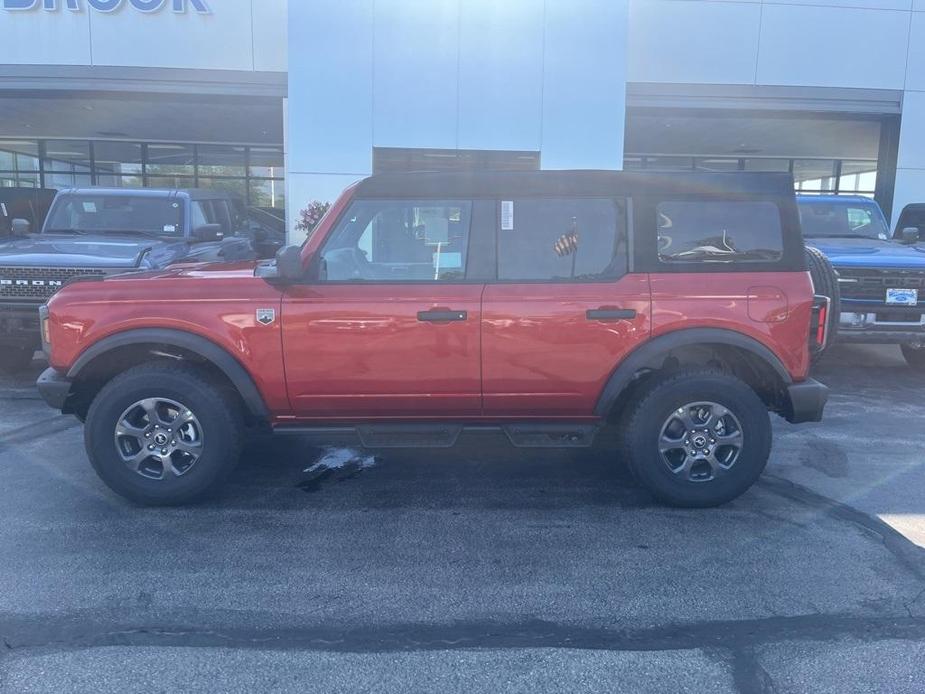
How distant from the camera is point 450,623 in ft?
11.5

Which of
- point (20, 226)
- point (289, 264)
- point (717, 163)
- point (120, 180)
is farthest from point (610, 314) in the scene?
point (120, 180)

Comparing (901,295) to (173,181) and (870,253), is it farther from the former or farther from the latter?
(173,181)

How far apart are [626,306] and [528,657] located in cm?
214

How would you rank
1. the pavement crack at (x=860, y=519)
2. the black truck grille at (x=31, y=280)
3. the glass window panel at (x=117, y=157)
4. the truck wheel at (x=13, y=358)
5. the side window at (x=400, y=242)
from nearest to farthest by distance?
the pavement crack at (x=860, y=519) → the side window at (x=400, y=242) → the black truck grille at (x=31, y=280) → the truck wheel at (x=13, y=358) → the glass window panel at (x=117, y=157)

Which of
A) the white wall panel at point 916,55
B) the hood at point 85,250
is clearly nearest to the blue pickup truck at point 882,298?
the hood at point 85,250

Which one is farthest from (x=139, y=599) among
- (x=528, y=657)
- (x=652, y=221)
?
(x=652, y=221)

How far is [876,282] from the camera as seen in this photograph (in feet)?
27.0

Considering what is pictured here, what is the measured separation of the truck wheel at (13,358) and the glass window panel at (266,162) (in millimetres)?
15220

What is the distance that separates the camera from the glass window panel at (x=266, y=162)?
75.4 ft

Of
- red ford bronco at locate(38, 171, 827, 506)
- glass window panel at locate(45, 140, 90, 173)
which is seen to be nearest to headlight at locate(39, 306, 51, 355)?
red ford bronco at locate(38, 171, 827, 506)

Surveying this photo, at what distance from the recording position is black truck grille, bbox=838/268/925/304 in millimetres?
8188

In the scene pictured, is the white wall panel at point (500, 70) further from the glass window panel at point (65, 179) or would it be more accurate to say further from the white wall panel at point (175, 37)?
the glass window panel at point (65, 179)

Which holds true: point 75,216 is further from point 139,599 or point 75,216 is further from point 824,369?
point 824,369

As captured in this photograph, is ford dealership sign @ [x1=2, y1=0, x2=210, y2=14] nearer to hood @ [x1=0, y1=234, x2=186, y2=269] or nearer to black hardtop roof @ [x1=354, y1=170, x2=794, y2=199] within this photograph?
hood @ [x1=0, y1=234, x2=186, y2=269]
